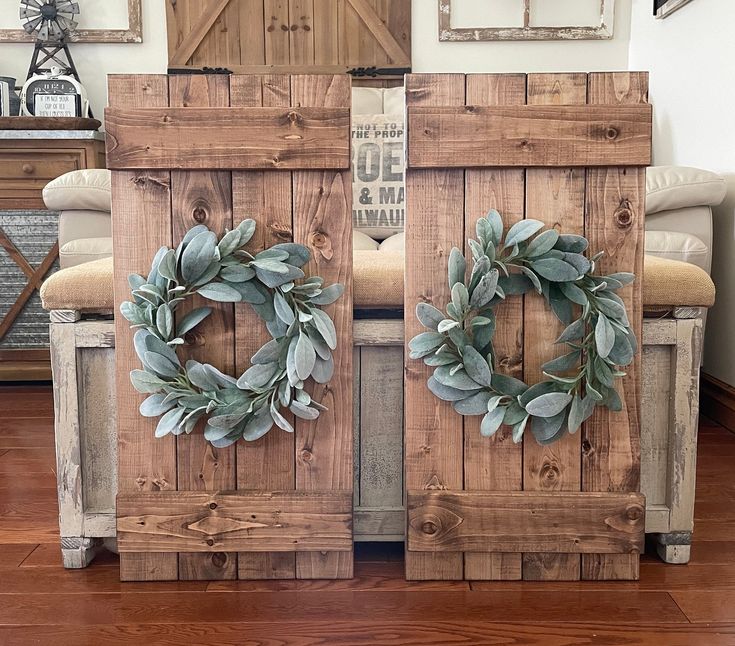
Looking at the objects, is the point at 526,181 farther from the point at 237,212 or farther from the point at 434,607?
the point at 434,607

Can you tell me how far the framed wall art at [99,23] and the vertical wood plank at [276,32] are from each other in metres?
0.59

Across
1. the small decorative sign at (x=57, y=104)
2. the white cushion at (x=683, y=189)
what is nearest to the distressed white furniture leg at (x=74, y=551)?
the white cushion at (x=683, y=189)

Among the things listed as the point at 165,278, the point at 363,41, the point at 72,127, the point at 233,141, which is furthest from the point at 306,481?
the point at 363,41

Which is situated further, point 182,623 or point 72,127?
point 72,127

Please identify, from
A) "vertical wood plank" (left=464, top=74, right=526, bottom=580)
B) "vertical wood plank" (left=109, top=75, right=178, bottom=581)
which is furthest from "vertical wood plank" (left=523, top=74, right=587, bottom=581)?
"vertical wood plank" (left=109, top=75, right=178, bottom=581)

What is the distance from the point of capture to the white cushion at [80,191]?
2854 mm

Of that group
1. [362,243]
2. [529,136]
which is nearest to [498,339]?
[529,136]

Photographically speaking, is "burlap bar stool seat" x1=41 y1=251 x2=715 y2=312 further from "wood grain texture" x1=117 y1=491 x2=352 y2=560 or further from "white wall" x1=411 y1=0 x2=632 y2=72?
"white wall" x1=411 y1=0 x2=632 y2=72

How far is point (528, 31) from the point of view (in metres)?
3.82

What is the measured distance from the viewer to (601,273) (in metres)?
1.43

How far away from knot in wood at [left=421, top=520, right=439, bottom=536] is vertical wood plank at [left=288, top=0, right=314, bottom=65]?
9.46 feet

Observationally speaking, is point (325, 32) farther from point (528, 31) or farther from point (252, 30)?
point (528, 31)

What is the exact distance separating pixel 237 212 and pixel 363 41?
2684mm

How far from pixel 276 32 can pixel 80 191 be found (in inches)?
57.1
